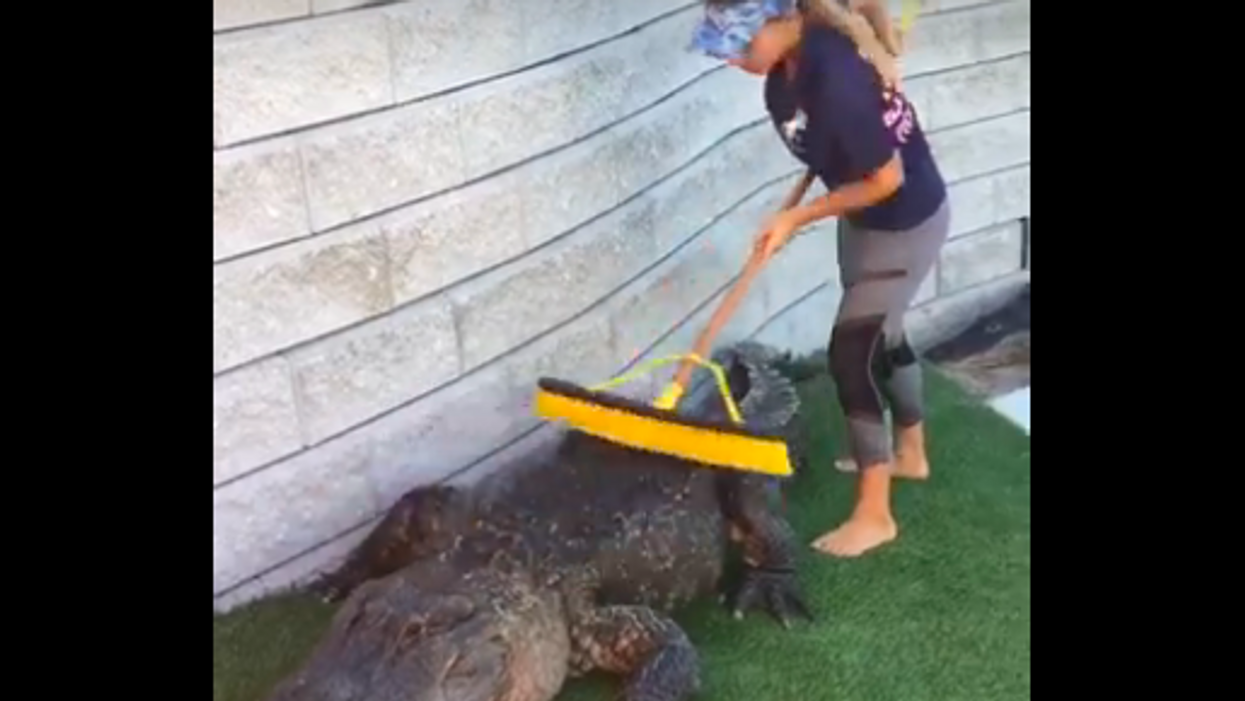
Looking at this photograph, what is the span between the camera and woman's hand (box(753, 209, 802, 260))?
9.71 feet

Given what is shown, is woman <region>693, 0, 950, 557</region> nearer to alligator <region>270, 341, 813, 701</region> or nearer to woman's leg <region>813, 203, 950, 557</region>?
woman's leg <region>813, 203, 950, 557</region>

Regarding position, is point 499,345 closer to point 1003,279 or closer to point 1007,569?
point 1007,569

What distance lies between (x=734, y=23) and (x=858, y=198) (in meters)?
0.41

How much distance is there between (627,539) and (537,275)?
0.65 m

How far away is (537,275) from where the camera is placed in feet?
10.8

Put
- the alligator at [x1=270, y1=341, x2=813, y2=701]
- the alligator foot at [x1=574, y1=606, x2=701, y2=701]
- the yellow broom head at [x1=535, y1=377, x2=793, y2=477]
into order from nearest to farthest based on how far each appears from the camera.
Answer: the alligator at [x1=270, y1=341, x2=813, y2=701], the alligator foot at [x1=574, y1=606, x2=701, y2=701], the yellow broom head at [x1=535, y1=377, x2=793, y2=477]

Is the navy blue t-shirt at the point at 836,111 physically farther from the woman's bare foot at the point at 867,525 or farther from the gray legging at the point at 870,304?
the woman's bare foot at the point at 867,525

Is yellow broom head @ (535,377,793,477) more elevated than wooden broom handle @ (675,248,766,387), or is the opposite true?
wooden broom handle @ (675,248,766,387)

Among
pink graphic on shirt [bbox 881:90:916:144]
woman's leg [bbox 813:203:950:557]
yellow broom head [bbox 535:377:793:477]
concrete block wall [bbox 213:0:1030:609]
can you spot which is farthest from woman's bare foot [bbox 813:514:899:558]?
pink graphic on shirt [bbox 881:90:916:144]

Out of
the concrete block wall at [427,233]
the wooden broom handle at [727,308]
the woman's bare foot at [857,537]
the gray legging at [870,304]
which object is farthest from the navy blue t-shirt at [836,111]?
the woman's bare foot at [857,537]

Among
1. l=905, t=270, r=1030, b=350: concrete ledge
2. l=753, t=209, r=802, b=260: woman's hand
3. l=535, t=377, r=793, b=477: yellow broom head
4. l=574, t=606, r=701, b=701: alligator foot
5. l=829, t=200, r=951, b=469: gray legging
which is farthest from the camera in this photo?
l=905, t=270, r=1030, b=350: concrete ledge

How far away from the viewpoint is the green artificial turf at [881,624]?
275 centimetres

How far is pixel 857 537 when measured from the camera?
3.28m
